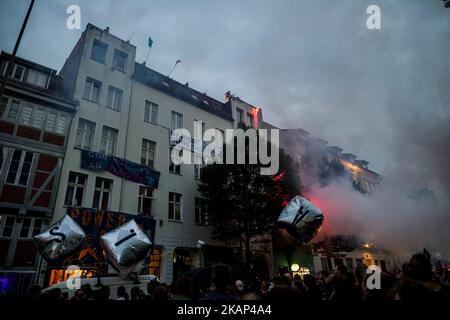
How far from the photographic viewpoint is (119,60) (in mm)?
18438

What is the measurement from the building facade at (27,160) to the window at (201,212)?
27.9ft

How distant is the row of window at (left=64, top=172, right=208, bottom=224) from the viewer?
13719 mm

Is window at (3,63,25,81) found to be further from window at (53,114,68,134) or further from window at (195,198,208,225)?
window at (195,198,208,225)

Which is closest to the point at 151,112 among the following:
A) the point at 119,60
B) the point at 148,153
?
the point at 148,153

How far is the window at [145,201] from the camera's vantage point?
626 inches

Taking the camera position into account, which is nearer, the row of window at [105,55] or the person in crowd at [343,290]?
the person in crowd at [343,290]

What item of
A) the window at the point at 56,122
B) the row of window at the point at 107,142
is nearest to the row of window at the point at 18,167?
the window at the point at 56,122

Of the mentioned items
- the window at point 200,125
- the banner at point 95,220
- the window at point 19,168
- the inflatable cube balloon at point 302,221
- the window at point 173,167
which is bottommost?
the inflatable cube balloon at point 302,221

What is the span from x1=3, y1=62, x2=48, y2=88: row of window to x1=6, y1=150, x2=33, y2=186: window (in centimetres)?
412

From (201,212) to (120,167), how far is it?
20.3 ft

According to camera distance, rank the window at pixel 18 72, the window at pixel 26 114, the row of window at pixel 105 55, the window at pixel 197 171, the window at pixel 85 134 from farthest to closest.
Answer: the window at pixel 197 171
the row of window at pixel 105 55
the window at pixel 85 134
the window at pixel 18 72
the window at pixel 26 114

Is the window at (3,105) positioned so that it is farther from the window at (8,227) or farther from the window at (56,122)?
the window at (8,227)

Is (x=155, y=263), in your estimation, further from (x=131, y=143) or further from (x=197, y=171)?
(x=131, y=143)
